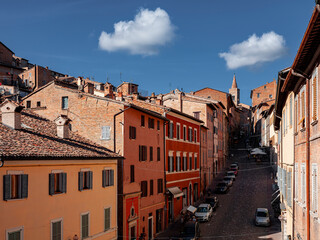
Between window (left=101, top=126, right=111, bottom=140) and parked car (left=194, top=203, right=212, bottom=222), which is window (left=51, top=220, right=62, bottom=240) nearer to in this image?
window (left=101, top=126, right=111, bottom=140)

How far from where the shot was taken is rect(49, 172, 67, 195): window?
20413 mm

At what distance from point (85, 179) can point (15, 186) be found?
6253 millimetres

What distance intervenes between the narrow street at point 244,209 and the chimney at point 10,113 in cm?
1888

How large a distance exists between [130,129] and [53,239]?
485 inches

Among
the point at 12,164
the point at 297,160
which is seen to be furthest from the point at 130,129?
the point at 297,160

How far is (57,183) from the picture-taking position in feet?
69.6

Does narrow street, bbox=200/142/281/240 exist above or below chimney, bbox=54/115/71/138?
below

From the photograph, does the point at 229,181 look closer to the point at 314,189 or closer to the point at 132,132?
the point at 132,132

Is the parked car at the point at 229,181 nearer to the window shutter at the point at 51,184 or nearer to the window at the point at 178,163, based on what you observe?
the window at the point at 178,163

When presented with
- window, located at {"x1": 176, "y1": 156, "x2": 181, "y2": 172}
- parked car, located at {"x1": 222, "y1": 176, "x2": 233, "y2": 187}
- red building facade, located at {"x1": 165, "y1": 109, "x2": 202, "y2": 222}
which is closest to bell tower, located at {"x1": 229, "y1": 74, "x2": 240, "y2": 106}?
parked car, located at {"x1": 222, "y1": 176, "x2": 233, "y2": 187}

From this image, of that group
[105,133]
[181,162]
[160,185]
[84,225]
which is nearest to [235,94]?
[181,162]

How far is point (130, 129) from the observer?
30969 mm

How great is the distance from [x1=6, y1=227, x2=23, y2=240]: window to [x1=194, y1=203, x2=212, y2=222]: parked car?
2220 centimetres

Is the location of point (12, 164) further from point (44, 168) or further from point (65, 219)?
point (65, 219)
